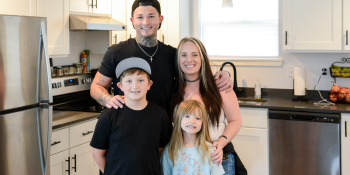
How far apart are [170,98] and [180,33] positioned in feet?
6.36

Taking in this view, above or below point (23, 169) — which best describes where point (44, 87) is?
above

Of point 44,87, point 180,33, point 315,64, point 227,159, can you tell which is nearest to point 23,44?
point 44,87

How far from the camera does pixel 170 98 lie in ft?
6.72

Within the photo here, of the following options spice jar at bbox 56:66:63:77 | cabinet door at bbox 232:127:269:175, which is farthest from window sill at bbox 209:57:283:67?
spice jar at bbox 56:66:63:77

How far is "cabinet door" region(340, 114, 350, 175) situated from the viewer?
9.77 ft

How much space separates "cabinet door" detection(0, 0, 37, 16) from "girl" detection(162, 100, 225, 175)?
1.58 m

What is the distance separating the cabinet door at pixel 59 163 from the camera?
106 inches

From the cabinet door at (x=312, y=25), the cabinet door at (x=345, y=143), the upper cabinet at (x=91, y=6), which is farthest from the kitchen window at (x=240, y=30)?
the upper cabinet at (x=91, y=6)

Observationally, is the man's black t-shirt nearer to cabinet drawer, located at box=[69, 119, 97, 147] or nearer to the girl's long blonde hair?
the girl's long blonde hair

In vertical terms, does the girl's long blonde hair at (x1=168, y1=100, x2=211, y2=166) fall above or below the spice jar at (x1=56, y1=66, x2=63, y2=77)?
below

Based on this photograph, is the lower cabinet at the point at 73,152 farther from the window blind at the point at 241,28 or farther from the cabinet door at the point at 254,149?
the window blind at the point at 241,28

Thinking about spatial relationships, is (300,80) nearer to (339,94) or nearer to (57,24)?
(339,94)

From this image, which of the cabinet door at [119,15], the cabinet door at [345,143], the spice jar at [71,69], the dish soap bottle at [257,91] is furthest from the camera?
the dish soap bottle at [257,91]

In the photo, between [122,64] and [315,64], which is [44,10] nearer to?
[122,64]
